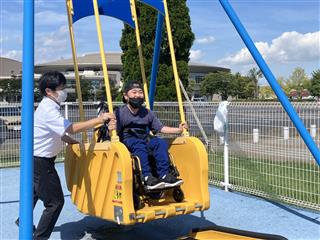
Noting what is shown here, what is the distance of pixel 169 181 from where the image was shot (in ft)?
15.7

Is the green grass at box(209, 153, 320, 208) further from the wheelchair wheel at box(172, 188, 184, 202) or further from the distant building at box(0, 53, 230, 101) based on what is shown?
the distant building at box(0, 53, 230, 101)

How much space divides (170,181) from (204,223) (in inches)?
65.2

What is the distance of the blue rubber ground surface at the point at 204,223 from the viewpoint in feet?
18.5

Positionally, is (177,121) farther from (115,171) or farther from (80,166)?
(115,171)

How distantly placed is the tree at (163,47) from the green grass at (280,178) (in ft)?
21.4

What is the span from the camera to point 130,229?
233 inches

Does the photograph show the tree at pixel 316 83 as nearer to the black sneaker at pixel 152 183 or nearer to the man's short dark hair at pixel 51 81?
the black sneaker at pixel 152 183

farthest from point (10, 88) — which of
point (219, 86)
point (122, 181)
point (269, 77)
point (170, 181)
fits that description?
point (122, 181)

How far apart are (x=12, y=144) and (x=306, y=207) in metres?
7.71

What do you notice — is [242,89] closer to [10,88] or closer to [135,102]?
[10,88]

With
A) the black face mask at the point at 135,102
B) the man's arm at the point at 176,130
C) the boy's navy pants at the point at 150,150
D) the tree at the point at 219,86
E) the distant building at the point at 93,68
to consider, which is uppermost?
the distant building at the point at 93,68

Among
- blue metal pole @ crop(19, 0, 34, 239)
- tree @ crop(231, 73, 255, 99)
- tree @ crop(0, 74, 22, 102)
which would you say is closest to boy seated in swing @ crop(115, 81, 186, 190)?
blue metal pole @ crop(19, 0, 34, 239)

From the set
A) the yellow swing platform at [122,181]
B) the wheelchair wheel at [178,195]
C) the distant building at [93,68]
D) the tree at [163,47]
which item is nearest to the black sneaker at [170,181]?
the yellow swing platform at [122,181]

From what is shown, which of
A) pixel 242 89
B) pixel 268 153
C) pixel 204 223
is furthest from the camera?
pixel 242 89
